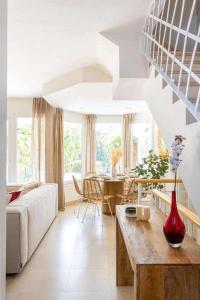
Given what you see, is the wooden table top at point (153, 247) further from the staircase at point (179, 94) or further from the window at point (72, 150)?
the window at point (72, 150)

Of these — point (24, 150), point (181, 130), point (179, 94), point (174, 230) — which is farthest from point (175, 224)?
point (24, 150)

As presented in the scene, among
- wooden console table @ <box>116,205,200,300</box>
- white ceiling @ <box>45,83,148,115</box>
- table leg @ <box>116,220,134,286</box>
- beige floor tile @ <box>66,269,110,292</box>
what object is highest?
white ceiling @ <box>45,83,148,115</box>

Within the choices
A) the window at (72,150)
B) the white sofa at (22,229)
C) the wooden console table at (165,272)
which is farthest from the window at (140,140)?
the wooden console table at (165,272)

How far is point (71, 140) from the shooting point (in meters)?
7.62

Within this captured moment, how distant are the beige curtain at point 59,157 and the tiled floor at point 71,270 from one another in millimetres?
1871

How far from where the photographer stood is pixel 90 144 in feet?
25.9

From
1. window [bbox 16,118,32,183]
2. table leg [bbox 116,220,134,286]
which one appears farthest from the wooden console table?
window [bbox 16,118,32,183]

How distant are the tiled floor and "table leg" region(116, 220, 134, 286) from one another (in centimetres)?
8

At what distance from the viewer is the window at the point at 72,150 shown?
743cm

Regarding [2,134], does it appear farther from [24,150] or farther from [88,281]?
[24,150]

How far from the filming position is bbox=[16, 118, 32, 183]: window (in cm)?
680

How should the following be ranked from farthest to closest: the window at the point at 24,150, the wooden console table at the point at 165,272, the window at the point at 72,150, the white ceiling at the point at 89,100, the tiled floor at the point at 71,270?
the window at the point at 72,150 → the window at the point at 24,150 → the white ceiling at the point at 89,100 → the tiled floor at the point at 71,270 → the wooden console table at the point at 165,272

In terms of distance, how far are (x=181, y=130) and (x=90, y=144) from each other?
6.05m

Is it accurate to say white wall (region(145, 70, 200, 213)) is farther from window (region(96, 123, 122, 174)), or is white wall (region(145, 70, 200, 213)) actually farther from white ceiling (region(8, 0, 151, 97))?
window (region(96, 123, 122, 174))
